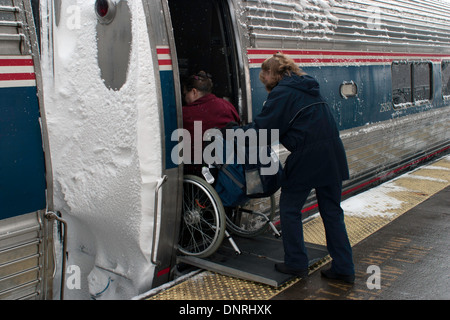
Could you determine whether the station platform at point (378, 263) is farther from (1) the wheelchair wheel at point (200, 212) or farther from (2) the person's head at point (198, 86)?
(2) the person's head at point (198, 86)

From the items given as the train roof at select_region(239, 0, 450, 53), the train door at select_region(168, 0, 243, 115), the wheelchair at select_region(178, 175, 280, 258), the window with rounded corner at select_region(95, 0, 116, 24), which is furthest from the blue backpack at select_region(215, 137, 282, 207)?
the window with rounded corner at select_region(95, 0, 116, 24)

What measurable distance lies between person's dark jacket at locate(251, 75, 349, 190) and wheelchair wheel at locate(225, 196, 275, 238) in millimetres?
775

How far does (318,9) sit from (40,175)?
10.8ft

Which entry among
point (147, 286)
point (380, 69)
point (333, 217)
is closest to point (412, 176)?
point (380, 69)

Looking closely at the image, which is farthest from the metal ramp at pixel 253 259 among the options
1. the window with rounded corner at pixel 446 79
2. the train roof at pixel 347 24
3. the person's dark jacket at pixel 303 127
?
the window with rounded corner at pixel 446 79

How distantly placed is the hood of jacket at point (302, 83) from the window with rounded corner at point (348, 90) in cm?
202

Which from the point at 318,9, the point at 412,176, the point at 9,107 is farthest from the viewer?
the point at 412,176

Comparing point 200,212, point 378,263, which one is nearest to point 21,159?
point 200,212

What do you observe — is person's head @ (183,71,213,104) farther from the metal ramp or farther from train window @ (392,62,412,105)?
train window @ (392,62,412,105)

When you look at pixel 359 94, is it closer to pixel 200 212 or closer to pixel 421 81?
pixel 421 81

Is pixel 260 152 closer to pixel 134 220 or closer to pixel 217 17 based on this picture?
pixel 134 220

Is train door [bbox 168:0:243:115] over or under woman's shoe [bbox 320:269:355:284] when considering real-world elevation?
over

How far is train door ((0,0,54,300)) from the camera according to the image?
2547 millimetres

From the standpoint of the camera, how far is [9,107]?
2.56m
